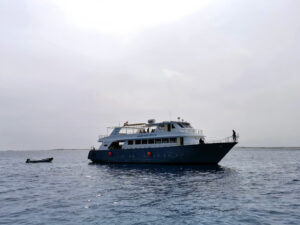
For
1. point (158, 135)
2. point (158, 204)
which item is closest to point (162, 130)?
point (158, 135)

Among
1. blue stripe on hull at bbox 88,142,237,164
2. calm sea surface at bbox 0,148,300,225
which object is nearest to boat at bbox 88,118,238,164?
blue stripe on hull at bbox 88,142,237,164

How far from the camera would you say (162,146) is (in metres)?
37.5

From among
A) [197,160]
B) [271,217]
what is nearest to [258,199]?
[271,217]

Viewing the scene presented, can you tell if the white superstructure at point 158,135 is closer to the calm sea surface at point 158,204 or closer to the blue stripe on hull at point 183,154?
the blue stripe on hull at point 183,154

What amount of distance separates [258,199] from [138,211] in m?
7.68

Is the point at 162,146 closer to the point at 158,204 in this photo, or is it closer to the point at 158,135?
the point at 158,135

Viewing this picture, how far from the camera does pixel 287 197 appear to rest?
16.7 metres

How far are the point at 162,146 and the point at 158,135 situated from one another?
173cm

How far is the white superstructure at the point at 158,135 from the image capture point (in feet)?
119

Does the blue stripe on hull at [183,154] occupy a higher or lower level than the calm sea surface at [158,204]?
higher

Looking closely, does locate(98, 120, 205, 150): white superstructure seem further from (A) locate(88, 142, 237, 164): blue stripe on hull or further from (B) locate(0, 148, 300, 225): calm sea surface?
(B) locate(0, 148, 300, 225): calm sea surface

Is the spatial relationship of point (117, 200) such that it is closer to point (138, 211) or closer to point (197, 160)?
point (138, 211)

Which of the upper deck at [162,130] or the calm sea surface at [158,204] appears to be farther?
the upper deck at [162,130]

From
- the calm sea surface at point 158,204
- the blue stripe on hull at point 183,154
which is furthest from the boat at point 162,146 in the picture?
the calm sea surface at point 158,204
